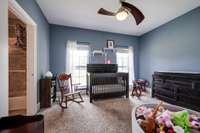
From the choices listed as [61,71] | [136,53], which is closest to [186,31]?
[136,53]

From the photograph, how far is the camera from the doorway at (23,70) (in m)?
2.47

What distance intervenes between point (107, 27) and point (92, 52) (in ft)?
3.60

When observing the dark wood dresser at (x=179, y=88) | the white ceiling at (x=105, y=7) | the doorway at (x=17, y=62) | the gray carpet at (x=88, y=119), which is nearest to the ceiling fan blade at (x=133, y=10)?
the white ceiling at (x=105, y=7)

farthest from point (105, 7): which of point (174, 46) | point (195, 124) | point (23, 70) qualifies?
point (195, 124)

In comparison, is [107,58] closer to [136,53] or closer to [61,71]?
[136,53]

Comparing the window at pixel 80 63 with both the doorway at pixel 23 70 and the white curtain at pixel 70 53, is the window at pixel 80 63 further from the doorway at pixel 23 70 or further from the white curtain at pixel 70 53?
the doorway at pixel 23 70

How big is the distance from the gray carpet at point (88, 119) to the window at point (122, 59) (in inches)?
88.4

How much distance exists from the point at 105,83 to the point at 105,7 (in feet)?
7.38

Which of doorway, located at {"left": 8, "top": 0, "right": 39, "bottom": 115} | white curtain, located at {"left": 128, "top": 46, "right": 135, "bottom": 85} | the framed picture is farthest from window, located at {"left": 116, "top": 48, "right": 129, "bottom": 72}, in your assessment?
doorway, located at {"left": 8, "top": 0, "right": 39, "bottom": 115}

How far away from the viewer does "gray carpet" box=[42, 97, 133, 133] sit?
6.52ft

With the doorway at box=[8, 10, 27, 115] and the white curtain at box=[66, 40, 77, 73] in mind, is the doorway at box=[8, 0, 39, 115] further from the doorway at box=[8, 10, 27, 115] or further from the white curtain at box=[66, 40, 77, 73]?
the white curtain at box=[66, 40, 77, 73]

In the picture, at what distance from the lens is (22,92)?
294 centimetres

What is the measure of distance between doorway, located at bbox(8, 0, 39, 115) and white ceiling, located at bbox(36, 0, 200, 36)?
0.75 m

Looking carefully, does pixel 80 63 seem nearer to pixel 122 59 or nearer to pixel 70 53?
pixel 70 53
